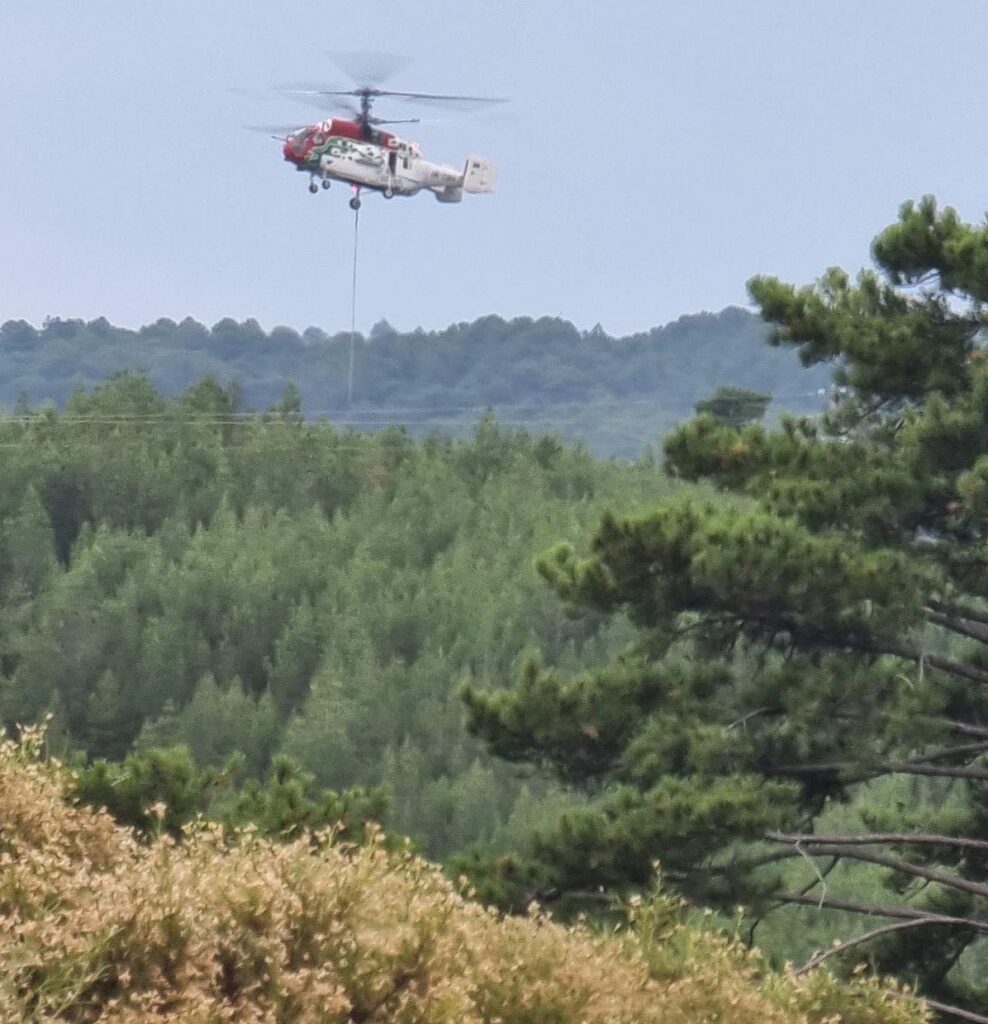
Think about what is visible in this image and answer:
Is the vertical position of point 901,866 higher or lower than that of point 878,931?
higher

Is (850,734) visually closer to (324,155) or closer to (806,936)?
(806,936)

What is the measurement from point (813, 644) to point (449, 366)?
94.4m

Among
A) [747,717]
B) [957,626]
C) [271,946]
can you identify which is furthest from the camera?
[957,626]

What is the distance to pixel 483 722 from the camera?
16.3 metres

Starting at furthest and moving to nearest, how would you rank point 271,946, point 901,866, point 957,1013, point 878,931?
point 901,866 < point 878,931 < point 957,1013 < point 271,946

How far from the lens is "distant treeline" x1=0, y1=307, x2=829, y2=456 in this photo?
94688mm

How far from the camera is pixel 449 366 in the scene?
359 ft

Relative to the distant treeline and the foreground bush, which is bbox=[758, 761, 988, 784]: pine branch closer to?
the foreground bush

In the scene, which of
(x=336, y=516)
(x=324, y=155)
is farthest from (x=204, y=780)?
(x=336, y=516)

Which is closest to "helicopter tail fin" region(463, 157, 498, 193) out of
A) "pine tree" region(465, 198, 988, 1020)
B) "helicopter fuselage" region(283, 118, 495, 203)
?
"helicopter fuselage" region(283, 118, 495, 203)

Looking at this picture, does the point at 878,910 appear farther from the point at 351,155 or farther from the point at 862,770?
the point at 351,155

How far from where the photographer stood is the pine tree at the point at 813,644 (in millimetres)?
14648

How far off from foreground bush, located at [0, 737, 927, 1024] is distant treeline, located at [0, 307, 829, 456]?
81.6 metres

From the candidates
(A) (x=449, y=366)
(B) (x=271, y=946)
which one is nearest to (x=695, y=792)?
(B) (x=271, y=946)
